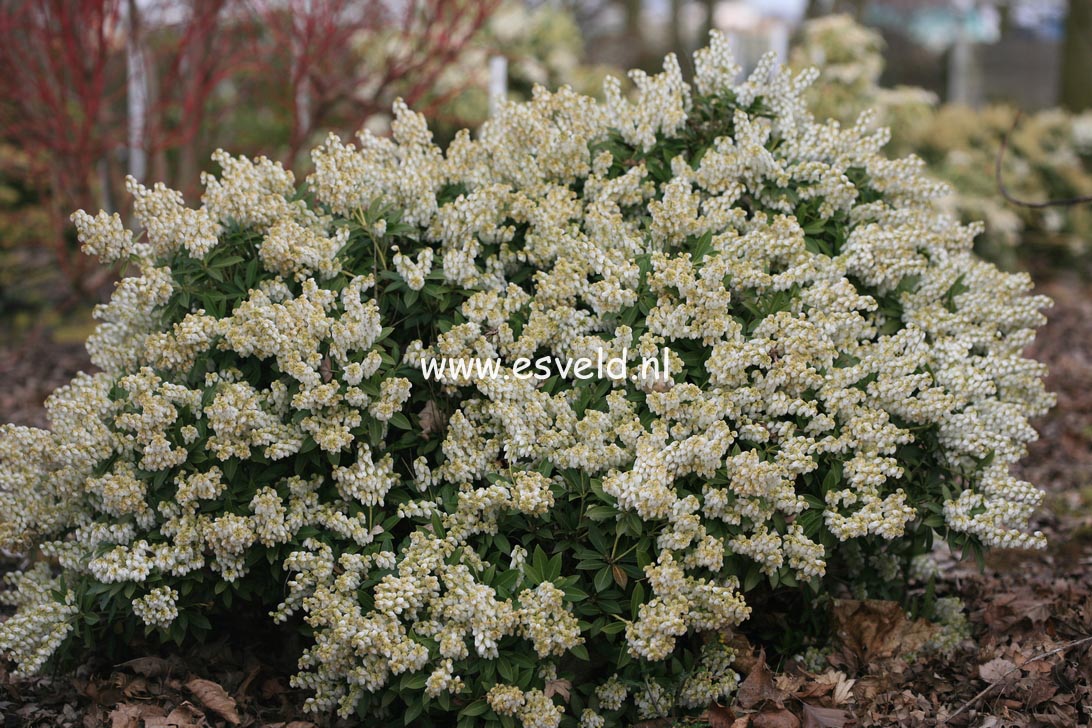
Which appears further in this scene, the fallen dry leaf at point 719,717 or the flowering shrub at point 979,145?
the flowering shrub at point 979,145

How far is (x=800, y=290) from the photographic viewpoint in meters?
2.98

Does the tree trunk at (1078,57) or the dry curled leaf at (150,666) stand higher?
the tree trunk at (1078,57)

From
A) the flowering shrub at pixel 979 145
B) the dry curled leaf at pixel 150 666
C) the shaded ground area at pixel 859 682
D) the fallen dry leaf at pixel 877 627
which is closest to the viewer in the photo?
the shaded ground area at pixel 859 682

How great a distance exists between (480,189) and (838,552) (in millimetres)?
1573

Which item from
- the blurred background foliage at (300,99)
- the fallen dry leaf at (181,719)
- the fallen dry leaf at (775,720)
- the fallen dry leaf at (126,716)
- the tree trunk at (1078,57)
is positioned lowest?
the fallen dry leaf at (126,716)

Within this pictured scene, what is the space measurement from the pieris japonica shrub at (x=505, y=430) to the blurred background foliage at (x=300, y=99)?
1723 millimetres

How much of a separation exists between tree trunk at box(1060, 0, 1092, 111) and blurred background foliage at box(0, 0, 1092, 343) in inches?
0.7

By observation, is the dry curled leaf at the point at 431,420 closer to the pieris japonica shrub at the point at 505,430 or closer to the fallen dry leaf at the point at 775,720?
the pieris japonica shrub at the point at 505,430

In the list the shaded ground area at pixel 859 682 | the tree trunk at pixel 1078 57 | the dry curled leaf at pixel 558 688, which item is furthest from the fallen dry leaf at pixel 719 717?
the tree trunk at pixel 1078 57

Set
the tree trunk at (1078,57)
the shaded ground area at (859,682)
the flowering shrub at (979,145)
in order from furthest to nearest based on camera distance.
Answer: the tree trunk at (1078,57) → the flowering shrub at (979,145) → the shaded ground area at (859,682)

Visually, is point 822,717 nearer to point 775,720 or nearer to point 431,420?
point 775,720

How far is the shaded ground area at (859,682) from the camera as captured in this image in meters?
2.74

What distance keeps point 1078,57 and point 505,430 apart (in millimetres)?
10947

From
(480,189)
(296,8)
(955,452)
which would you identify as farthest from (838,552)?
(296,8)
